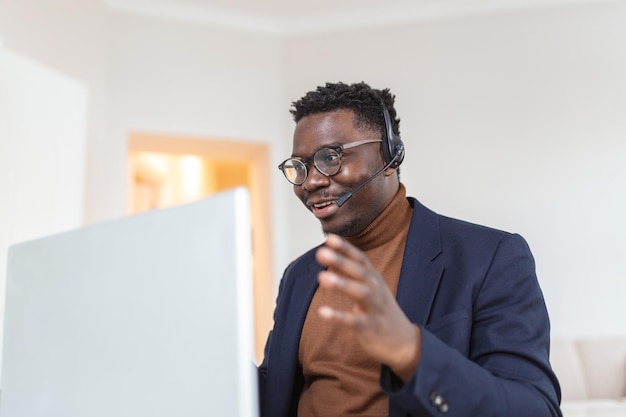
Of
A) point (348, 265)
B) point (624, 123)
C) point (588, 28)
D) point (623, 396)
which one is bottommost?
point (623, 396)

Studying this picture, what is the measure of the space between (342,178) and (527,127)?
8.14 ft

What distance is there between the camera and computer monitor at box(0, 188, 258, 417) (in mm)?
626

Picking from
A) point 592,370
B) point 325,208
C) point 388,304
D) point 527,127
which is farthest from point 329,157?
point 527,127

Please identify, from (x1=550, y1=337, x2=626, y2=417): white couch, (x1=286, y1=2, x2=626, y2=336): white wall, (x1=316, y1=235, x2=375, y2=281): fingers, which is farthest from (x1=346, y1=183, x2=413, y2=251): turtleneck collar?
(x1=286, y1=2, x2=626, y2=336): white wall

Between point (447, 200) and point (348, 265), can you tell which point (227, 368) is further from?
point (447, 200)

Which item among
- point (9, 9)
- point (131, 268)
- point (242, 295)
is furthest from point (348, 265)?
point (9, 9)

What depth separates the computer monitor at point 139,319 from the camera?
0.63 meters

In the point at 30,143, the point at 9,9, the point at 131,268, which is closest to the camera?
the point at 131,268

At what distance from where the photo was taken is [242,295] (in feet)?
2.03

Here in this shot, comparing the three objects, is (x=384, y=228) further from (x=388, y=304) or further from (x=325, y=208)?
(x=388, y=304)

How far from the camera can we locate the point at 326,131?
4.13 feet

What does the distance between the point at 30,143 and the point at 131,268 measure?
6.59ft

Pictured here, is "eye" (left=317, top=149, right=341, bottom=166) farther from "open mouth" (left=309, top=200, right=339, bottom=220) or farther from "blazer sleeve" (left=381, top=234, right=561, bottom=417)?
"blazer sleeve" (left=381, top=234, right=561, bottom=417)

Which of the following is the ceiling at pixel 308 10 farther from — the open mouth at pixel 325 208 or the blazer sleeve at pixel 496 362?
the blazer sleeve at pixel 496 362
